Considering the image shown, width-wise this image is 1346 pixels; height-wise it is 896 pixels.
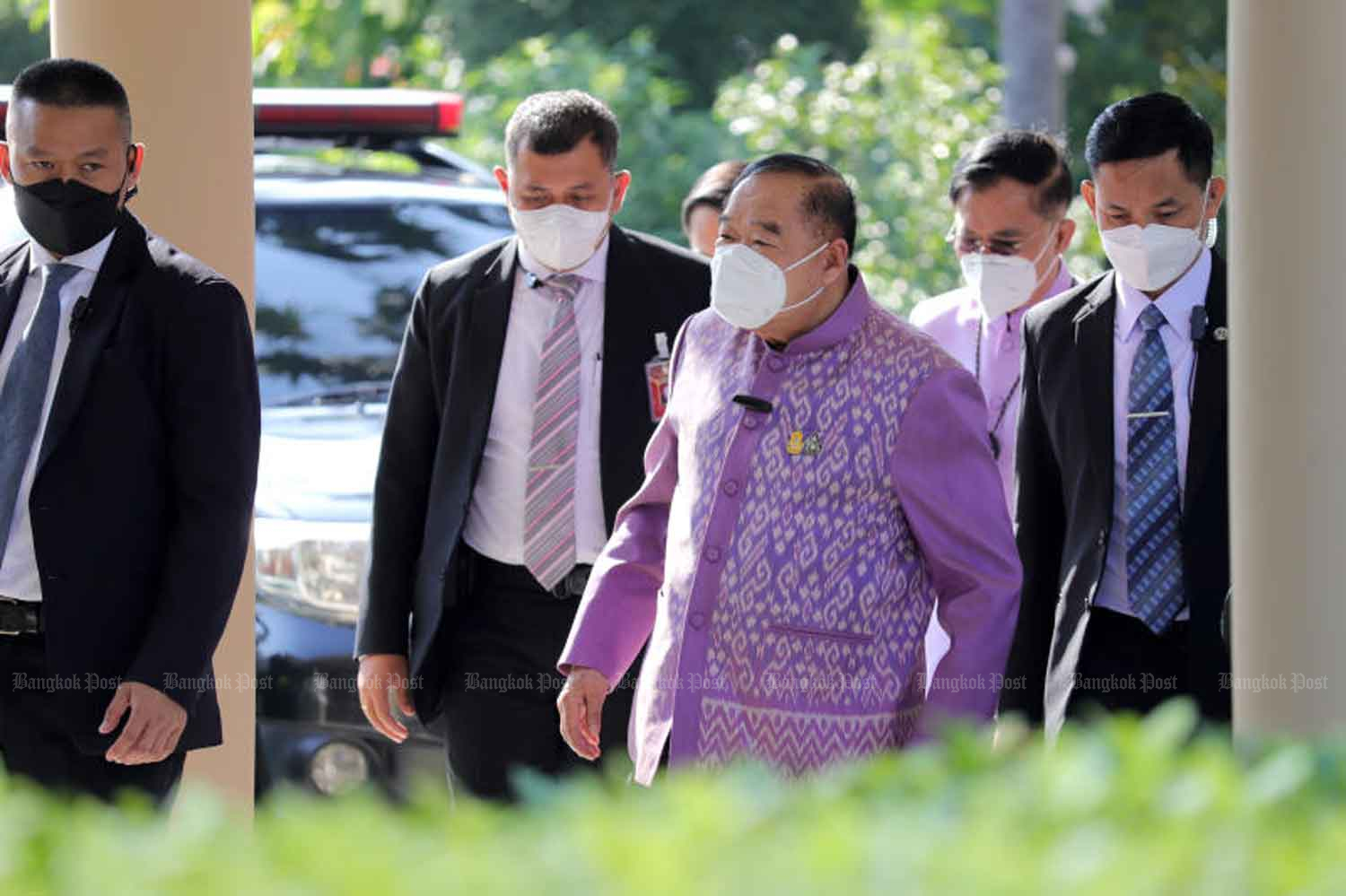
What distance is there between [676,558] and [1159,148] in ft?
4.61

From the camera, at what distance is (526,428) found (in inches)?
226

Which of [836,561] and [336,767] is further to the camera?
[336,767]

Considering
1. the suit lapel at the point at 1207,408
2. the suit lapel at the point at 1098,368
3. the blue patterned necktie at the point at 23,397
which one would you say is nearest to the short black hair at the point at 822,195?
the suit lapel at the point at 1098,368

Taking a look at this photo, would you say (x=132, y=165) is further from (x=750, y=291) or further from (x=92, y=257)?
(x=750, y=291)

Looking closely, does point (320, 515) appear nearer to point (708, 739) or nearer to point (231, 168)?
point (231, 168)

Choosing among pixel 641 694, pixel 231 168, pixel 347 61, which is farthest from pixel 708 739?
pixel 347 61

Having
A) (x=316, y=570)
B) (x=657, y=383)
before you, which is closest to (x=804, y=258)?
(x=657, y=383)

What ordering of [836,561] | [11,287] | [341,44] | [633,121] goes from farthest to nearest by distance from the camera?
[341,44] → [633,121] → [11,287] → [836,561]

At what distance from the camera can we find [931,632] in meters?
5.89

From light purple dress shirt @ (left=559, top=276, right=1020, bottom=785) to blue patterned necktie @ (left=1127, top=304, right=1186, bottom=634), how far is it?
494mm

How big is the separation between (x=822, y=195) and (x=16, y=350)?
→ 157cm

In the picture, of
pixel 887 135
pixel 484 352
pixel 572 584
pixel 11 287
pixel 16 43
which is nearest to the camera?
pixel 11 287

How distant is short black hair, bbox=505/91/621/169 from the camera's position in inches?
228

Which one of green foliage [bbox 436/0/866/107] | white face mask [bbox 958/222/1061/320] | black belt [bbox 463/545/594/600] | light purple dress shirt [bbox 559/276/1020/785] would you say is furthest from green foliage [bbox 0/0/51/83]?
light purple dress shirt [bbox 559/276/1020/785]
